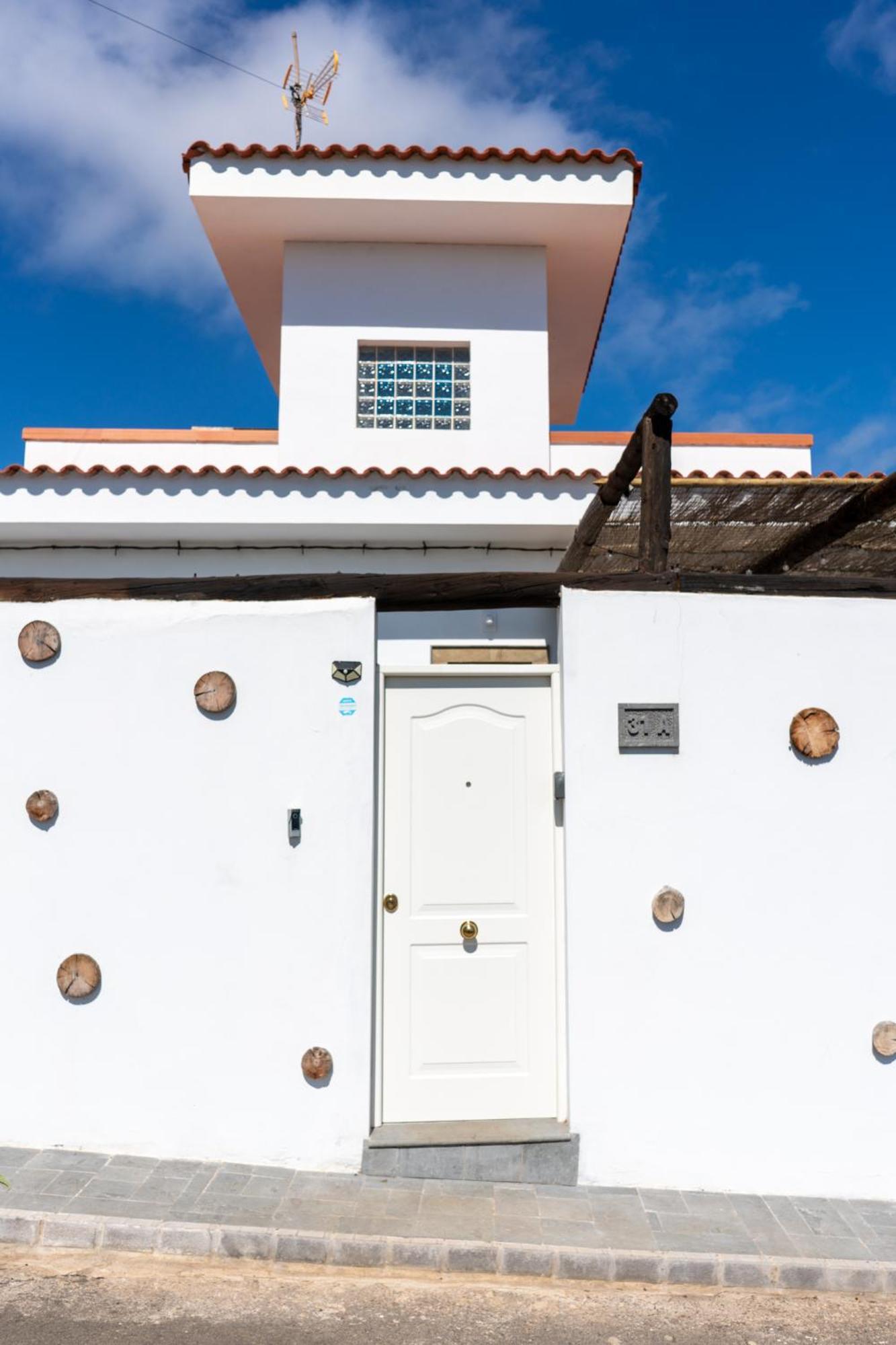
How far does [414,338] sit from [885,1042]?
8.25 m

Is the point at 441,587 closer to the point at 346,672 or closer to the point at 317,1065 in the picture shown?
the point at 346,672

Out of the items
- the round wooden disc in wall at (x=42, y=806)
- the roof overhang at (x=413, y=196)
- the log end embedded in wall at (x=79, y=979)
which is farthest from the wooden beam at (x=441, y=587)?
the roof overhang at (x=413, y=196)

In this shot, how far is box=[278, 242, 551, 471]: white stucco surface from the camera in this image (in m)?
10.2

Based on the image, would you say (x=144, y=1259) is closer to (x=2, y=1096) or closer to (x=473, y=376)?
(x=2, y=1096)

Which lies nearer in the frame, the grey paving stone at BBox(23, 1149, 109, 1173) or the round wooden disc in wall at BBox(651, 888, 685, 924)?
the grey paving stone at BBox(23, 1149, 109, 1173)

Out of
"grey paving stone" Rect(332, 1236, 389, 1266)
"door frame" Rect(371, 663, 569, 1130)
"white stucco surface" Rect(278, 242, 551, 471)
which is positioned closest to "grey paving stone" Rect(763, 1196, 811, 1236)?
"door frame" Rect(371, 663, 569, 1130)

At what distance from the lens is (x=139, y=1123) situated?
489 centimetres

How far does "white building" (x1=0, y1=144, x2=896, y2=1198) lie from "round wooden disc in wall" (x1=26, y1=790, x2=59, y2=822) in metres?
0.06

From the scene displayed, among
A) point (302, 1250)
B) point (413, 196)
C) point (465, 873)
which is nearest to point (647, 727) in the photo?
point (465, 873)

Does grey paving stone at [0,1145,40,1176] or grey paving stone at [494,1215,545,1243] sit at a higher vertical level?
grey paving stone at [0,1145,40,1176]

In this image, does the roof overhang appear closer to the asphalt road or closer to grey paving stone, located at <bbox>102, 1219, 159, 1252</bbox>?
grey paving stone, located at <bbox>102, 1219, 159, 1252</bbox>

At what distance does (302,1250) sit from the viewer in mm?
4141

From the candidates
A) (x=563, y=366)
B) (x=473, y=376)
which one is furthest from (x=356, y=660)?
(x=563, y=366)

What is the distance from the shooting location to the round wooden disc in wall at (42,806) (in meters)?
5.11
